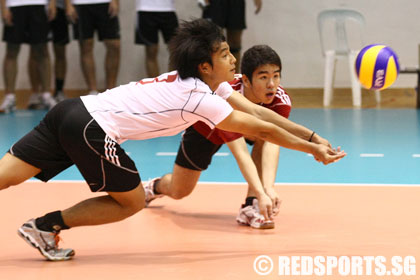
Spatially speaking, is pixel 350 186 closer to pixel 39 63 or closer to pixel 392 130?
pixel 392 130

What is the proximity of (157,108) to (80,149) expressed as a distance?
0.45 metres

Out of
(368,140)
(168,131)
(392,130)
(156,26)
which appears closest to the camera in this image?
(168,131)

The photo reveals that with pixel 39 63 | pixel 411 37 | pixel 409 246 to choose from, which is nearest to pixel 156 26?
pixel 39 63

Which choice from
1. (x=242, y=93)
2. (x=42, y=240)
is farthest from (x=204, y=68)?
(x=42, y=240)

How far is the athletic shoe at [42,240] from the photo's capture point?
151 inches

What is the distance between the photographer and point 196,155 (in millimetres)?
4902

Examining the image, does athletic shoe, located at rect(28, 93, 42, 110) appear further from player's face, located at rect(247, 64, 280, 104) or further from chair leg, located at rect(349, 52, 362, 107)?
player's face, located at rect(247, 64, 280, 104)

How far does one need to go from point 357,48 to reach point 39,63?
201 inches

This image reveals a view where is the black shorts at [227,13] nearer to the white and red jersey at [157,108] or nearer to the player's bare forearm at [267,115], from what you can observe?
the player's bare forearm at [267,115]

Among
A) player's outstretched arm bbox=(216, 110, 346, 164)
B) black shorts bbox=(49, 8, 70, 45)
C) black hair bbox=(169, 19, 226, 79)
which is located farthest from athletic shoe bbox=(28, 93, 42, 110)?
player's outstretched arm bbox=(216, 110, 346, 164)

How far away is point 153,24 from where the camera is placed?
1098 cm

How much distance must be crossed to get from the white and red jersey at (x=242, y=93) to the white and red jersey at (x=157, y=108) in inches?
32.1

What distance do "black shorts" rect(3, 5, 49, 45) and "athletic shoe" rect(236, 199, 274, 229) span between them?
6.87m

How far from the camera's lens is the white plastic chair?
1130cm
